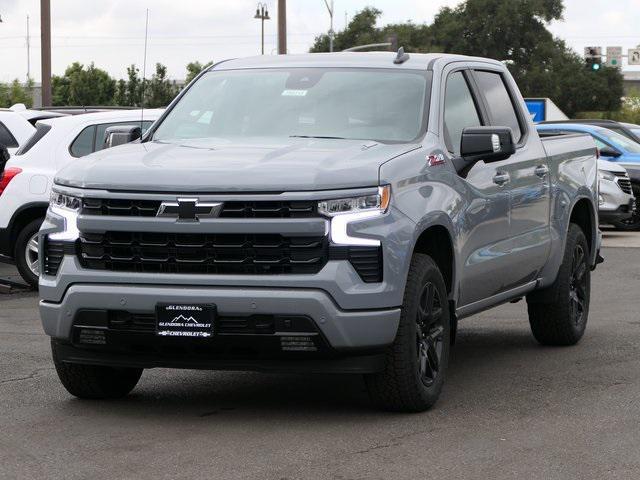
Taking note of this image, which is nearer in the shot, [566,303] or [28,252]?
[566,303]

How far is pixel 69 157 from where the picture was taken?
13852mm

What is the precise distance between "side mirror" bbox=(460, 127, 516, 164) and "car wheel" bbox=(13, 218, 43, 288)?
722cm

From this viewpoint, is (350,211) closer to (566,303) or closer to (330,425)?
(330,425)

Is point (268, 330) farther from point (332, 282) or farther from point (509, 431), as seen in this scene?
point (509, 431)

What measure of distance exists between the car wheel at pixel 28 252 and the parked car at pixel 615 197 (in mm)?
9710

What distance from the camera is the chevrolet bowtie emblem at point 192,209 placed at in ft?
21.9

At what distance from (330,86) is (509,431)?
7.76 feet

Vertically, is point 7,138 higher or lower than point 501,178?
lower

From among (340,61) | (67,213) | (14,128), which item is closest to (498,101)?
(340,61)

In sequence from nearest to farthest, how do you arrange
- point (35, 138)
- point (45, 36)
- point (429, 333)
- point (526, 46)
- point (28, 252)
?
point (429, 333) → point (35, 138) → point (28, 252) → point (45, 36) → point (526, 46)

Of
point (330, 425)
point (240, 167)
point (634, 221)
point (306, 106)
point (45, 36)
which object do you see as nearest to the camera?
point (240, 167)

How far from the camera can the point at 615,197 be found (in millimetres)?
21109

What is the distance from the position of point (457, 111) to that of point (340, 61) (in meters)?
0.74

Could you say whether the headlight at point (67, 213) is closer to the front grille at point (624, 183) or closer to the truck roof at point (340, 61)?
the truck roof at point (340, 61)
